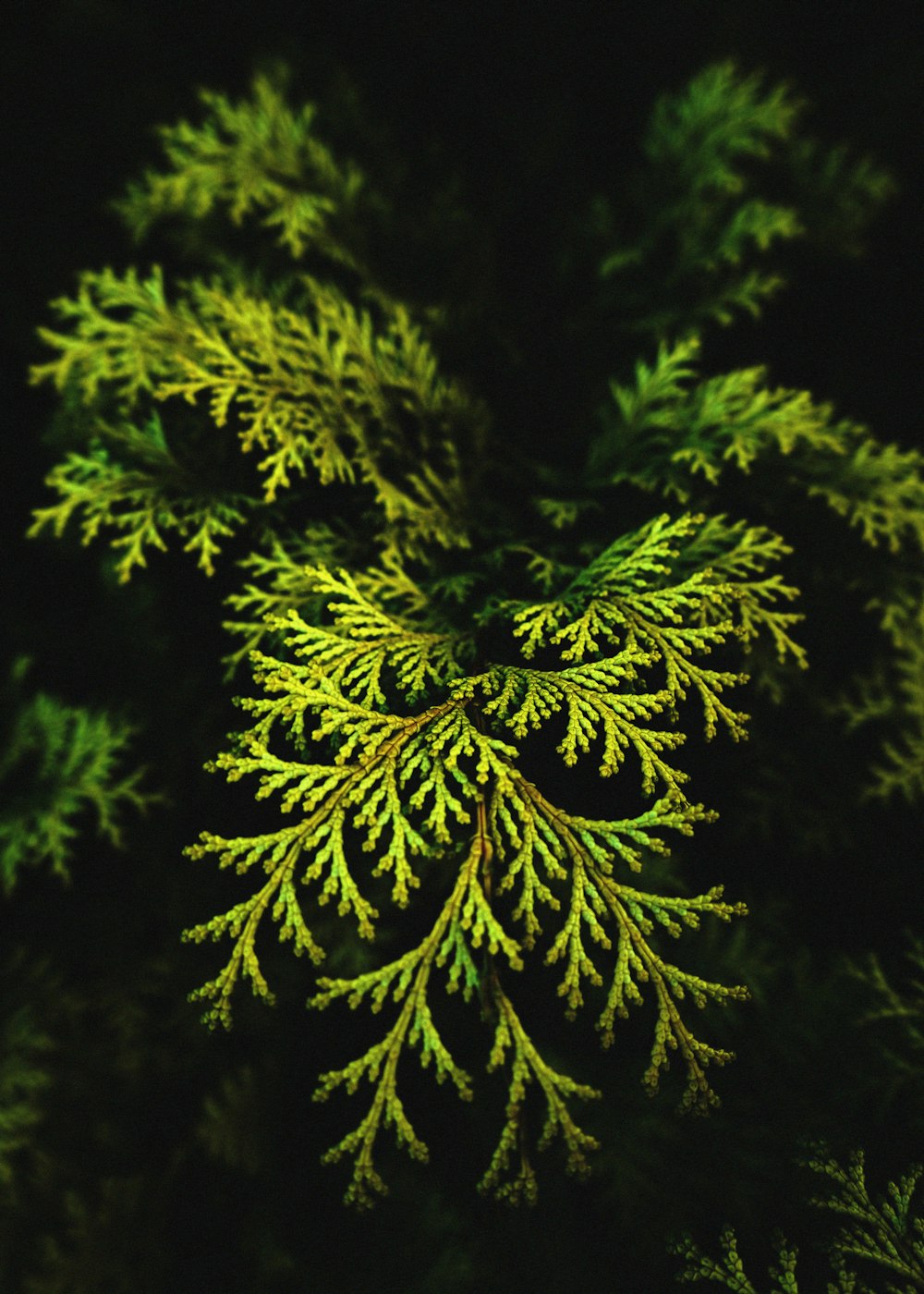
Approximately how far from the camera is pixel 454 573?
1801 mm

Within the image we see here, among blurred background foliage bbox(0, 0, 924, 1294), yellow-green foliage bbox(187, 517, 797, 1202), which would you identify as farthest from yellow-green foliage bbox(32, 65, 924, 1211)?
blurred background foliage bbox(0, 0, 924, 1294)

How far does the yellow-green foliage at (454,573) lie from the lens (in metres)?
1.22

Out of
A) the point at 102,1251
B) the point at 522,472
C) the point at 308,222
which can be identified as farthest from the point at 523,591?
the point at 102,1251

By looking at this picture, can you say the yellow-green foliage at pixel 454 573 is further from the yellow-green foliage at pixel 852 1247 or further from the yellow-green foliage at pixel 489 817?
the yellow-green foliage at pixel 852 1247

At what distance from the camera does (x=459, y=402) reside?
77.2 inches

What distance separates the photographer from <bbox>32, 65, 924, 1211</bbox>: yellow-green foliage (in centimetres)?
122

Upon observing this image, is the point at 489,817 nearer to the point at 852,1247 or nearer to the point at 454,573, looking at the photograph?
the point at 454,573

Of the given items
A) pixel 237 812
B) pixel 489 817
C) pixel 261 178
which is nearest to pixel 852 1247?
pixel 489 817

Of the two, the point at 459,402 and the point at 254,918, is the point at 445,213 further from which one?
the point at 254,918

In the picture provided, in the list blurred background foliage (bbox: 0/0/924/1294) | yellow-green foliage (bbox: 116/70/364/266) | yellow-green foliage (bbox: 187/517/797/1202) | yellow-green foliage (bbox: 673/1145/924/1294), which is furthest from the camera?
yellow-green foliage (bbox: 116/70/364/266)

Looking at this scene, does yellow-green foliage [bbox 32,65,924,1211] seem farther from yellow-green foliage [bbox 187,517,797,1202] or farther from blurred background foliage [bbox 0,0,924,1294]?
blurred background foliage [bbox 0,0,924,1294]

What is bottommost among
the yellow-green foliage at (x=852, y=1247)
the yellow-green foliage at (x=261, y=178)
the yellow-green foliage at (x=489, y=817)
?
the yellow-green foliage at (x=852, y=1247)

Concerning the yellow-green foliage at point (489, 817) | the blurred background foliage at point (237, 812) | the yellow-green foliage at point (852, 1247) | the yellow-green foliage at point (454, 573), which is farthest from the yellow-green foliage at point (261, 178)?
the yellow-green foliage at point (852, 1247)

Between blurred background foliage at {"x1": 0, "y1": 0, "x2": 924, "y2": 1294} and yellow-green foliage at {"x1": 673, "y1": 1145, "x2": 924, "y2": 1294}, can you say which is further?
blurred background foliage at {"x1": 0, "y1": 0, "x2": 924, "y2": 1294}
